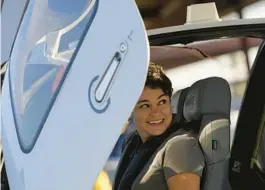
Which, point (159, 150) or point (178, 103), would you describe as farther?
point (178, 103)

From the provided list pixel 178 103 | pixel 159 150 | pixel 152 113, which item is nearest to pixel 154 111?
pixel 152 113

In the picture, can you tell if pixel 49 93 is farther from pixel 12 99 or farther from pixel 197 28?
pixel 197 28

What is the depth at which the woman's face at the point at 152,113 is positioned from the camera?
1.93 meters

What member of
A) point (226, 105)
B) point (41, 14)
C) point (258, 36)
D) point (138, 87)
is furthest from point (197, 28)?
point (138, 87)

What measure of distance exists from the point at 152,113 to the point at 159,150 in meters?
0.13

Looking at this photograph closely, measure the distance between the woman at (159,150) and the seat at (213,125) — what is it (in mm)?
48

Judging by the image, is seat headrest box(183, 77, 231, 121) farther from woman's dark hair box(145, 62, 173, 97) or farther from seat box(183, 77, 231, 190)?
woman's dark hair box(145, 62, 173, 97)

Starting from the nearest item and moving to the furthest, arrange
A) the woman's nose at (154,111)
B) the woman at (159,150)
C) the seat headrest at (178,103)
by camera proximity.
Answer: the woman at (159,150) → the woman's nose at (154,111) → the seat headrest at (178,103)

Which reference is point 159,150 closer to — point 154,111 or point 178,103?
point 154,111

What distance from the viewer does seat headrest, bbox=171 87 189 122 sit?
Answer: 2112 millimetres

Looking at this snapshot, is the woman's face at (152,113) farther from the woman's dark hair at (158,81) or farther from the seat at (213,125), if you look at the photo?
the seat at (213,125)

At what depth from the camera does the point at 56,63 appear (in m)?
1.23

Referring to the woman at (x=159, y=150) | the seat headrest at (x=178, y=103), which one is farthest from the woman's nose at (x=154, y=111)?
the seat headrest at (x=178, y=103)

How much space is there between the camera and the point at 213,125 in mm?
1977
